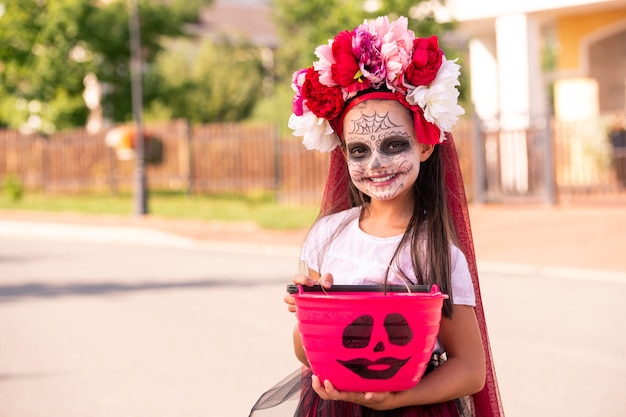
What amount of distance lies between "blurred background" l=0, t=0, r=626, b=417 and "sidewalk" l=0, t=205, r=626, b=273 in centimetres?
7

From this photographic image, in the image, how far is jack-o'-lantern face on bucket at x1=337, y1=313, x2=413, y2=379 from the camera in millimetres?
2512

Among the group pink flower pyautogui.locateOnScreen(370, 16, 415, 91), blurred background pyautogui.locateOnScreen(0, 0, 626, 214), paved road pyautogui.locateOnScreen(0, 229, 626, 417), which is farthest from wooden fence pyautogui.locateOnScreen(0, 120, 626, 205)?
pink flower pyautogui.locateOnScreen(370, 16, 415, 91)

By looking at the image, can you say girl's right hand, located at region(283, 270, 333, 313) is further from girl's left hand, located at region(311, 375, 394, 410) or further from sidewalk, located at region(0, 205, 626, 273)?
sidewalk, located at region(0, 205, 626, 273)

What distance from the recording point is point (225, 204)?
26547mm

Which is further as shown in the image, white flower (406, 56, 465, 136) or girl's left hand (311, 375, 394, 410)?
white flower (406, 56, 465, 136)

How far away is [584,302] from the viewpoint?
10.8 m

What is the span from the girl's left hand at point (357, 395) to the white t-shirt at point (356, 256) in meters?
0.34

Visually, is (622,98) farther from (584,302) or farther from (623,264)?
(584,302)

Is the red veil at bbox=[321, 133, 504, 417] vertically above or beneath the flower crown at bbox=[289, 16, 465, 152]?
beneath

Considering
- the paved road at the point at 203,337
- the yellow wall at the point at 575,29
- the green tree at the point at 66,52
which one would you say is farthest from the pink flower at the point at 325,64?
the green tree at the point at 66,52

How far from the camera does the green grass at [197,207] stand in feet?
69.8

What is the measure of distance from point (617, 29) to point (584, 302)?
47.6 ft

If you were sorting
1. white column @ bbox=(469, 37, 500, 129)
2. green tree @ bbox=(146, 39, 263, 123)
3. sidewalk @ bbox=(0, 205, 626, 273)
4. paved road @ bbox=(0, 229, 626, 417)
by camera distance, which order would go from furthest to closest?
green tree @ bbox=(146, 39, 263, 123), white column @ bbox=(469, 37, 500, 129), sidewalk @ bbox=(0, 205, 626, 273), paved road @ bbox=(0, 229, 626, 417)

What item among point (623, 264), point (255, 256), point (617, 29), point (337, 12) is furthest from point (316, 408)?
point (617, 29)
